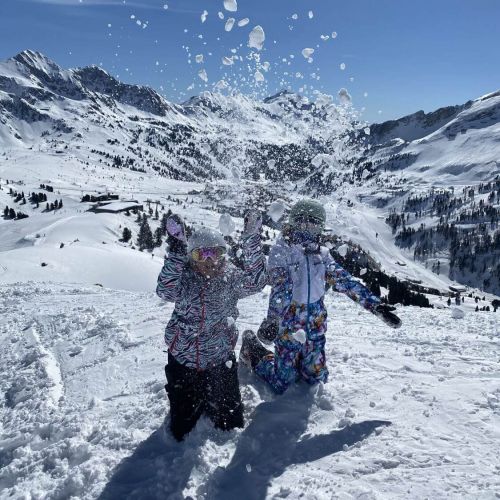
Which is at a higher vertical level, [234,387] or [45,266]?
Answer: [234,387]

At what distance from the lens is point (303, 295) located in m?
6.09

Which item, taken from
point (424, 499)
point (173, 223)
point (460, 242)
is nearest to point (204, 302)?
point (173, 223)

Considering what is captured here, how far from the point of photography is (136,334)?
390 inches

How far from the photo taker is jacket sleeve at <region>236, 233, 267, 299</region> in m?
5.34

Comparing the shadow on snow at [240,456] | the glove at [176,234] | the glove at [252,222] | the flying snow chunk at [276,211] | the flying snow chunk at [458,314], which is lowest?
the shadow on snow at [240,456]

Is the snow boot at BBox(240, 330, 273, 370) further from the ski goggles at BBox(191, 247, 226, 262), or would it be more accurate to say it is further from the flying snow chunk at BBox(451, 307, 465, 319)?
the flying snow chunk at BBox(451, 307, 465, 319)

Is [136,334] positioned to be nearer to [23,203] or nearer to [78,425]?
[78,425]

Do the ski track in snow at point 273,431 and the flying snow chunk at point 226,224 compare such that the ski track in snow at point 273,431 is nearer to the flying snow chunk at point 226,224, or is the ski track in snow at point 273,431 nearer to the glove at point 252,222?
the flying snow chunk at point 226,224

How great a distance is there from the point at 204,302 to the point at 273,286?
1437mm

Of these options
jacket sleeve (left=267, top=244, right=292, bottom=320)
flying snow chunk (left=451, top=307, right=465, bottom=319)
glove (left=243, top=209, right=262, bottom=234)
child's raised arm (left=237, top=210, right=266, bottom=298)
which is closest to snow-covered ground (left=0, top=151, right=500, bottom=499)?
jacket sleeve (left=267, top=244, right=292, bottom=320)

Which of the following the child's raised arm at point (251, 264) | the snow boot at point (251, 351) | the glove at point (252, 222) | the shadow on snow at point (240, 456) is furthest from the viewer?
the snow boot at point (251, 351)

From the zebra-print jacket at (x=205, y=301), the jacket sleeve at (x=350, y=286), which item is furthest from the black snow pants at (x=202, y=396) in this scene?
the jacket sleeve at (x=350, y=286)

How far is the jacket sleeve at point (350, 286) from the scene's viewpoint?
20.3 ft

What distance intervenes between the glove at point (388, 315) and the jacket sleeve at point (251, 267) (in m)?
1.79
